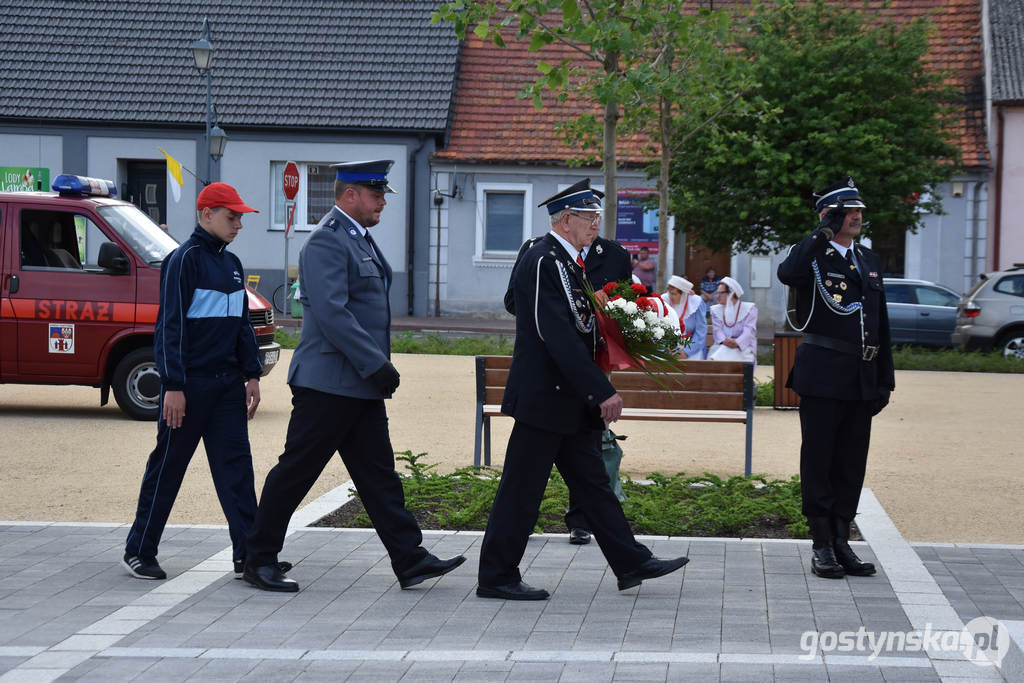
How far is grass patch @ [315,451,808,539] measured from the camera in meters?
7.74

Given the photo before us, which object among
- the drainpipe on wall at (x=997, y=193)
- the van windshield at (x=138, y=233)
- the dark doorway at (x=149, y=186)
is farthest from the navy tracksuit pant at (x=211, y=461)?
the dark doorway at (x=149, y=186)

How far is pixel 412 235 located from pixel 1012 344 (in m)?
14.3

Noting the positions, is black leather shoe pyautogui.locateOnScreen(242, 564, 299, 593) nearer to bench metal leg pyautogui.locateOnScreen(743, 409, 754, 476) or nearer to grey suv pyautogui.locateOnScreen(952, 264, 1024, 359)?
bench metal leg pyautogui.locateOnScreen(743, 409, 754, 476)

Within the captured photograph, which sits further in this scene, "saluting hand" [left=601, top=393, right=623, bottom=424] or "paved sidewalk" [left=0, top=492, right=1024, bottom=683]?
"saluting hand" [left=601, top=393, right=623, bottom=424]

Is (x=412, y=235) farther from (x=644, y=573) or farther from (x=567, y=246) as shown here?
(x=644, y=573)

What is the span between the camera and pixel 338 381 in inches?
244

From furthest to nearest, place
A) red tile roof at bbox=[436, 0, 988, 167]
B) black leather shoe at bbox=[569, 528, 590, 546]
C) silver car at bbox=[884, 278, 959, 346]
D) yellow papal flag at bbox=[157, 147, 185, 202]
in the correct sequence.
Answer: red tile roof at bbox=[436, 0, 988, 167] < yellow papal flag at bbox=[157, 147, 185, 202] < silver car at bbox=[884, 278, 959, 346] < black leather shoe at bbox=[569, 528, 590, 546]

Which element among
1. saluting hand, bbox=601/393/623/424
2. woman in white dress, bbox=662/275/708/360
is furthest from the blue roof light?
saluting hand, bbox=601/393/623/424

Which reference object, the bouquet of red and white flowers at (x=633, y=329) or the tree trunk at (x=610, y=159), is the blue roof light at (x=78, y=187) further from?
the bouquet of red and white flowers at (x=633, y=329)

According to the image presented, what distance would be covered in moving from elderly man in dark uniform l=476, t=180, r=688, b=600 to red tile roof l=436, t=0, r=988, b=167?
23945mm

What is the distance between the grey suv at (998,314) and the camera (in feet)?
71.3

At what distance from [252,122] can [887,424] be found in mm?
20575

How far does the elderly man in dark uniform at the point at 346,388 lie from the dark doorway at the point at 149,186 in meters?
26.8

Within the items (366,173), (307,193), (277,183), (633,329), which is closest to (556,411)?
(633,329)
